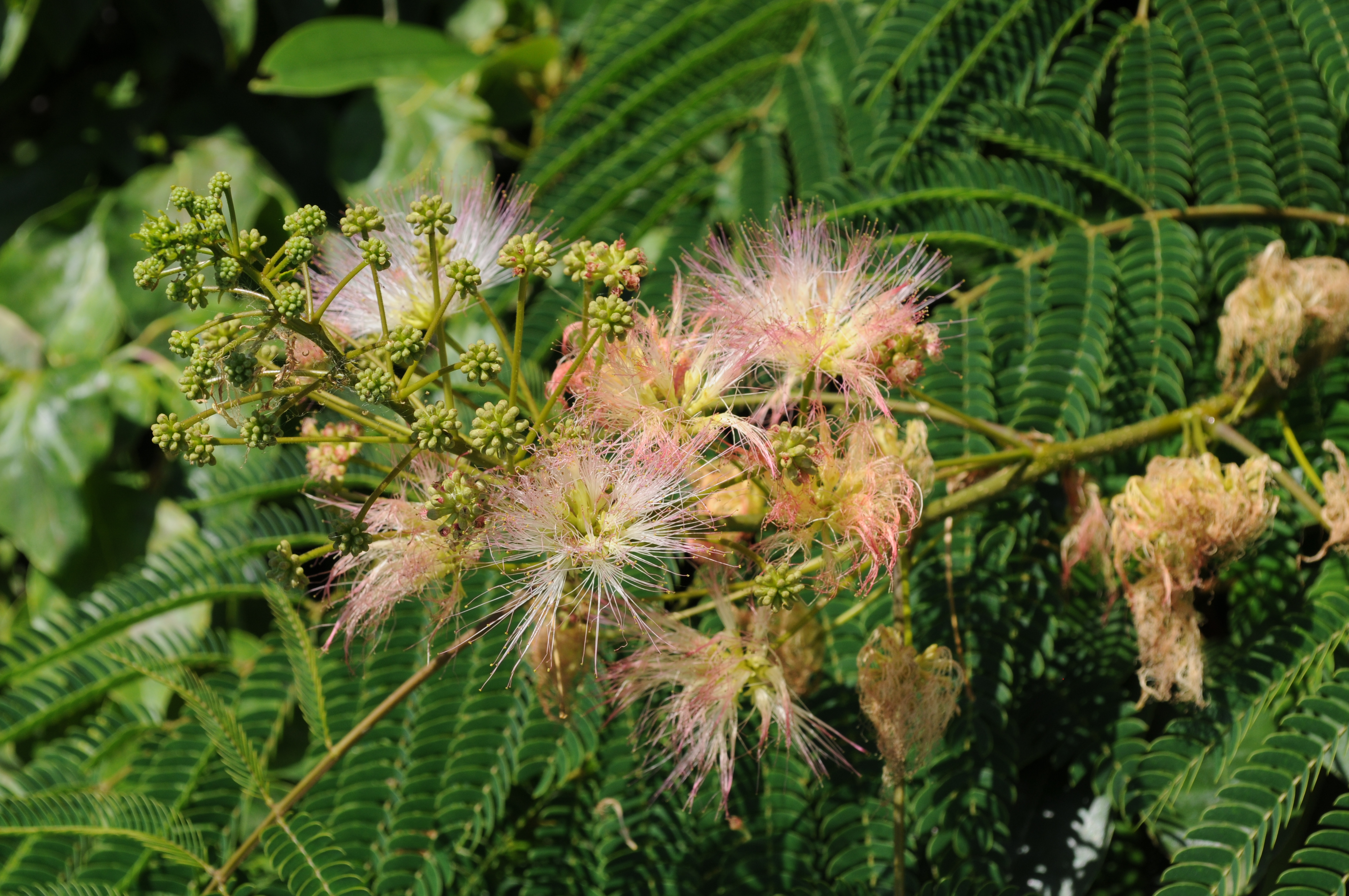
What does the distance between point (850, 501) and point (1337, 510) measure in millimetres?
1078

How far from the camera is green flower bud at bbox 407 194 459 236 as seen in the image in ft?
4.61

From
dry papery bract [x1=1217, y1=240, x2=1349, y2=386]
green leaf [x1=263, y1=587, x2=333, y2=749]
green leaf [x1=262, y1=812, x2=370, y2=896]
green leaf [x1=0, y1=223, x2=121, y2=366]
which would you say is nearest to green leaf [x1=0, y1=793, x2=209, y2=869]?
green leaf [x1=262, y1=812, x2=370, y2=896]

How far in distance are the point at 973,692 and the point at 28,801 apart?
2098mm

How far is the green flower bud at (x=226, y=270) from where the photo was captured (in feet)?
4.06

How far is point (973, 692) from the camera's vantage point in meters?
1.92

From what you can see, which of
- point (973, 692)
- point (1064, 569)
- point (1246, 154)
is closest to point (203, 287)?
point (973, 692)

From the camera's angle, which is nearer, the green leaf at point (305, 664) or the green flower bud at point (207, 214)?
the green flower bud at point (207, 214)

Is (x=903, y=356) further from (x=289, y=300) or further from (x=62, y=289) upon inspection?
(x=62, y=289)

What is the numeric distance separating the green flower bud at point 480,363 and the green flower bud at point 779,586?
500mm

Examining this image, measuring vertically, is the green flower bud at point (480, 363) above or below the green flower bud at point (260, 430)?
above

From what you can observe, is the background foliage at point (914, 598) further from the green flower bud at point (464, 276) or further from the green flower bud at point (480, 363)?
the green flower bud at point (464, 276)

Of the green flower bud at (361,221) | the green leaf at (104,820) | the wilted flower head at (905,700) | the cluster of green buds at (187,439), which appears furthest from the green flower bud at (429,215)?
the green leaf at (104,820)

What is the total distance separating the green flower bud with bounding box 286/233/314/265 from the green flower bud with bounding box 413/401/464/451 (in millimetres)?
250

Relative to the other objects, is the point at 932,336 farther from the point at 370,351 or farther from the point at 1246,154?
the point at 1246,154
